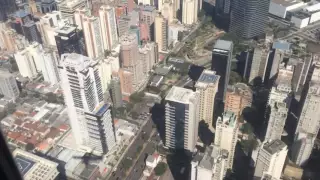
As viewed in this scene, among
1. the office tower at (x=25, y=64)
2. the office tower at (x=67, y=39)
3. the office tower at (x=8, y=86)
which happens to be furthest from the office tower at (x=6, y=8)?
the office tower at (x=8, y=86)

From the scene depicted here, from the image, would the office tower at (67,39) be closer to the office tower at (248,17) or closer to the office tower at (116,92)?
the office tower at (116,92)

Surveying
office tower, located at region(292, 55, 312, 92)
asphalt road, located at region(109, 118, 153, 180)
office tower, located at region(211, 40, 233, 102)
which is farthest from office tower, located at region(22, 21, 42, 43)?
office tower, located at region(292, 55, 312, 92)

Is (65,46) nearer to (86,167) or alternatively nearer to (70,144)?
(70,144)

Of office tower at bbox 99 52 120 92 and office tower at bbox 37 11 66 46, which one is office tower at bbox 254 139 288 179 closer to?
office tower at bbox 99 52 120 92

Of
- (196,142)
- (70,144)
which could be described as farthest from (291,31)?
(70,144)

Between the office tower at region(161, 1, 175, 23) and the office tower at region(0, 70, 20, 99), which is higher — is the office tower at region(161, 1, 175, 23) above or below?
above

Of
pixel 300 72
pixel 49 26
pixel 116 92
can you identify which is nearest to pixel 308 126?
pixel 300 72
